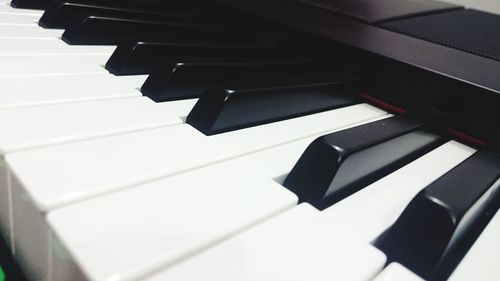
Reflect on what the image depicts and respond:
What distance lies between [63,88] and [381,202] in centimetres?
40

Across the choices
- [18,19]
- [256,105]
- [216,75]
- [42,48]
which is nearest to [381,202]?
[256,105]

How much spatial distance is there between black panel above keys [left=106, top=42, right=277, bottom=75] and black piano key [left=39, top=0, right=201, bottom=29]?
0.65 feet

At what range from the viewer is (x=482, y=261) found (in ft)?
1.21

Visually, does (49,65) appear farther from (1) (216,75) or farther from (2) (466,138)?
(2) (466,138)

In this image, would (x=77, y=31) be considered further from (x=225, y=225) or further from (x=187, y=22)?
(x=225, y=225)

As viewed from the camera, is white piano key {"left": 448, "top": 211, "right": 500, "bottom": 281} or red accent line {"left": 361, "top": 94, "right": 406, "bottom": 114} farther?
red accent line {"left": 361, "top": 94, "right": 406, "bottom": 114}

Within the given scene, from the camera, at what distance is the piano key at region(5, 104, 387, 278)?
1.13ft

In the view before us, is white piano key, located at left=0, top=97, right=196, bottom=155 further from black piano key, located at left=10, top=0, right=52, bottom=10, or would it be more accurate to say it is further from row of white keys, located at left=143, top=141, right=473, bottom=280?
black piano key, located at left=10, top=0, right=52, bottom=10

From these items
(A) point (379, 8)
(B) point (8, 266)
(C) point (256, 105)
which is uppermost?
(A) point (379, 8)

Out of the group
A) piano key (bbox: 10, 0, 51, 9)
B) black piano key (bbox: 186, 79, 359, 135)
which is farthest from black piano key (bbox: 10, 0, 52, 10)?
black piano key (bbox: 186, 79, 359, 135)

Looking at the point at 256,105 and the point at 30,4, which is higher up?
the point at 256,105

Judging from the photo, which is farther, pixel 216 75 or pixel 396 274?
pixel 216 75

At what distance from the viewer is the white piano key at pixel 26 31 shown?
70 cm

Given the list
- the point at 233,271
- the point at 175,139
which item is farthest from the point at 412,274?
the point at 175,139
